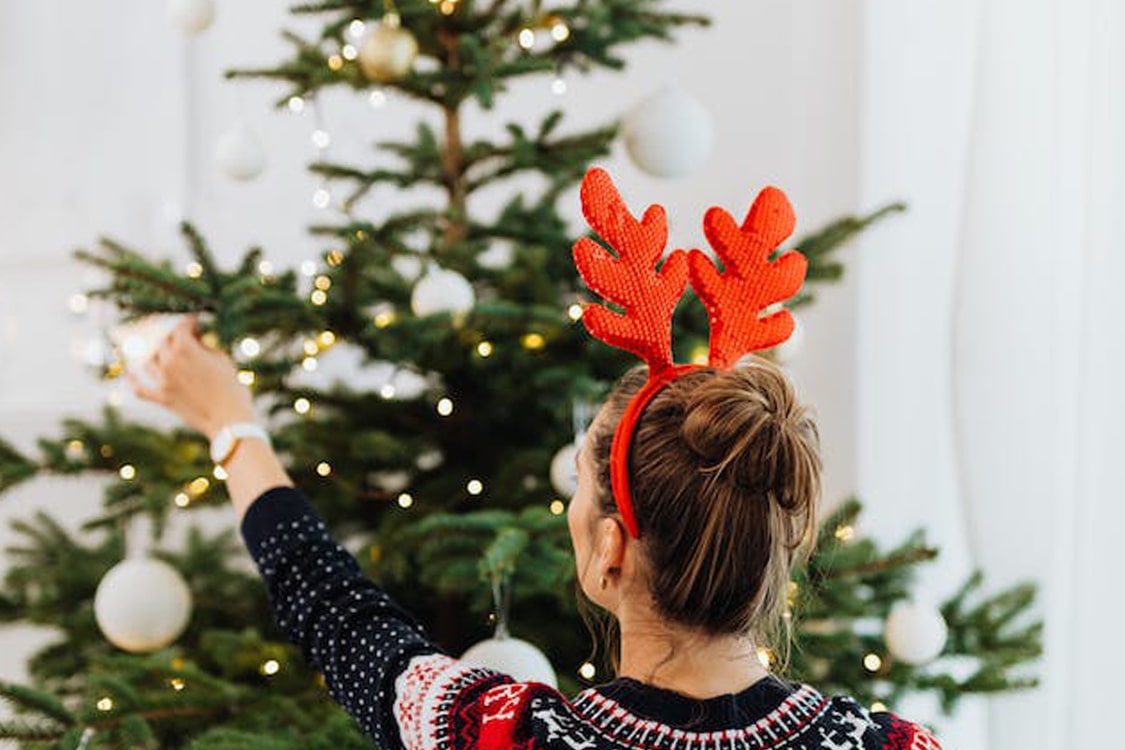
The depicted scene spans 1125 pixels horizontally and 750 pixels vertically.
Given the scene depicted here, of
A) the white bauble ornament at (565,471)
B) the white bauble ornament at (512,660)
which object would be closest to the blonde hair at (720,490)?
the white bauble ornament at (512,660)

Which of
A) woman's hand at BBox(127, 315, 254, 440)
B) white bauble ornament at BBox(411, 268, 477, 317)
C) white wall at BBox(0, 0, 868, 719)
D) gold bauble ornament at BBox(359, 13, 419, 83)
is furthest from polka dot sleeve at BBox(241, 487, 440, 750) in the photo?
white wall at BBox(0, 0, 868, 719)

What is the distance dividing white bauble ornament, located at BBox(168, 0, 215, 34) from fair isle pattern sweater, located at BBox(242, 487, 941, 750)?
0.91 metres

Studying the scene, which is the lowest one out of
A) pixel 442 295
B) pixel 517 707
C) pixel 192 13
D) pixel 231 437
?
pixel 517 707

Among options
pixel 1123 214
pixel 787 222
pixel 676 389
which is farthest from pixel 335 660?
pixel 1123 214

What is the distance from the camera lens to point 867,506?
213 cm

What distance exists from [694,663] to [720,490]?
0.41 feet

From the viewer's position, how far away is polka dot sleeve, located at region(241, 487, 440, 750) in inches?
38.3

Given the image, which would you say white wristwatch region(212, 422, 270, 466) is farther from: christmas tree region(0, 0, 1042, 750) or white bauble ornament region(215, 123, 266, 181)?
white bauble ornament region(215, 123, 266, 181)

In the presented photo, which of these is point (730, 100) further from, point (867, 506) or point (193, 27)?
point (193, 27)

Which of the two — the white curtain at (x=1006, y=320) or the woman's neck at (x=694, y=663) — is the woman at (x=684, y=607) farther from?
the white curtain at (x=1006, y=320)

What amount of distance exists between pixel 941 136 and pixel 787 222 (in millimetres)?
1068

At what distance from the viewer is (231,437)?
118 centimetres

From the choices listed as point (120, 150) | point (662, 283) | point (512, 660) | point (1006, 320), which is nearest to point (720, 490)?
point (662, 283)

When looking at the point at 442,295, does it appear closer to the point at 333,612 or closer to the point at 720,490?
the point at 333,612
